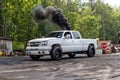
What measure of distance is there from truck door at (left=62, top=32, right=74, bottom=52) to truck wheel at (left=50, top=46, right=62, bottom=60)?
823 mm

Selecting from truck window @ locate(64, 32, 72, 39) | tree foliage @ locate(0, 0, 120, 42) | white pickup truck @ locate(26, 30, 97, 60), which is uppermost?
tree foliage @ locate(0, 0, 120, 42)

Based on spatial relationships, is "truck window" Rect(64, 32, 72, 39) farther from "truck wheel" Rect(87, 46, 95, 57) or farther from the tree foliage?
the tree foliage

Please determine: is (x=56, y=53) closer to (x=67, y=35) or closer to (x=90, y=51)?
(x=67, y=35)

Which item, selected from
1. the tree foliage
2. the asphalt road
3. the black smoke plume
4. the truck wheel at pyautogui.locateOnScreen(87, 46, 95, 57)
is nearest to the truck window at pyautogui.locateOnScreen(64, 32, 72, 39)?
the truck wheel at pyautogui.locateOnScreen(87, 46, 95, 57)

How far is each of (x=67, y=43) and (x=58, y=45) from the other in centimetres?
100

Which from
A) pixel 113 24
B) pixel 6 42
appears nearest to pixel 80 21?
pixel 6 42

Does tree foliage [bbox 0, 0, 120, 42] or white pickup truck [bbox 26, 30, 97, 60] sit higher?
tree foliage [bbox 0, 0, 120, 42]

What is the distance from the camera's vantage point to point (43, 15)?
1102 inches

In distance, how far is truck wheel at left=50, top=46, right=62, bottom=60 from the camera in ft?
61.4

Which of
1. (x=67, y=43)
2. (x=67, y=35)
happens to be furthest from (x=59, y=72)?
(x=67, y=35)

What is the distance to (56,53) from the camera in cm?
1900

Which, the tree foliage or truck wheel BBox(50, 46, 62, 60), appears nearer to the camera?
truck wheel BBox(50, 46, 62, 60)

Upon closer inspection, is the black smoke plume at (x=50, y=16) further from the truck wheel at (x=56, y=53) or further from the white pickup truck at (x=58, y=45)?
the truck wheel at (x=56, y=53)

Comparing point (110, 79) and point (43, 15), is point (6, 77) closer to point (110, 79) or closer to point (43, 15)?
point (110, 79)
